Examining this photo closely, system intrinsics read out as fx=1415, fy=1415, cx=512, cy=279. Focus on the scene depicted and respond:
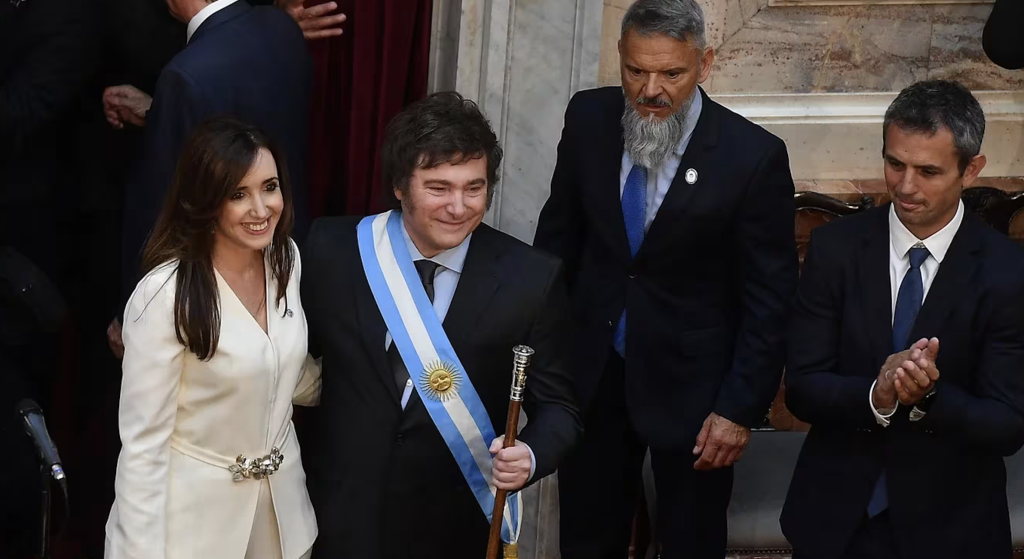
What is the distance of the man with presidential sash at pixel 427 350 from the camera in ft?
9.96

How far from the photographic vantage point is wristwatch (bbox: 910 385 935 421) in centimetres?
309

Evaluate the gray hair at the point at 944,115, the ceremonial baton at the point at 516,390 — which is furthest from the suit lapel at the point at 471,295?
the gray hair at the point at 944,115

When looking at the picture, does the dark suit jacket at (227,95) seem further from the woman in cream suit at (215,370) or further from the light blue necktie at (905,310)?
the light blue necktie at (905,310)

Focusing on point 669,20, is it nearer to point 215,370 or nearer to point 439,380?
point 439,380

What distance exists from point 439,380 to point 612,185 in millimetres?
811

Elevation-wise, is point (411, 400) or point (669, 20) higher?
point (669, 20)

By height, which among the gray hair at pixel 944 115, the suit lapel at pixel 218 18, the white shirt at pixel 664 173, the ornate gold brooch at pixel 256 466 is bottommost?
the ornate gold brooch at pixel 256 466

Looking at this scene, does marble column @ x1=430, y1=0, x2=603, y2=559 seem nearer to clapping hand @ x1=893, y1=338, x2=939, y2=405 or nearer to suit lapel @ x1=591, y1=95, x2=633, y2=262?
suit lapel @ x1=591, y1=95, x2=633, y2=262

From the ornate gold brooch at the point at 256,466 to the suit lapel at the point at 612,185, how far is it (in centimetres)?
104

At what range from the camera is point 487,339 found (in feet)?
10.1

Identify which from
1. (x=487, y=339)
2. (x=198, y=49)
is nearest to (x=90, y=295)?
(x=198, y=49)

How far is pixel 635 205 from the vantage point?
3.56 meters

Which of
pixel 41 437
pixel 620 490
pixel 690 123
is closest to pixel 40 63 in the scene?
pixel 41 437

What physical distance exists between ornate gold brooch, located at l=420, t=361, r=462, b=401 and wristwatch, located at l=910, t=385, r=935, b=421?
102 cm
